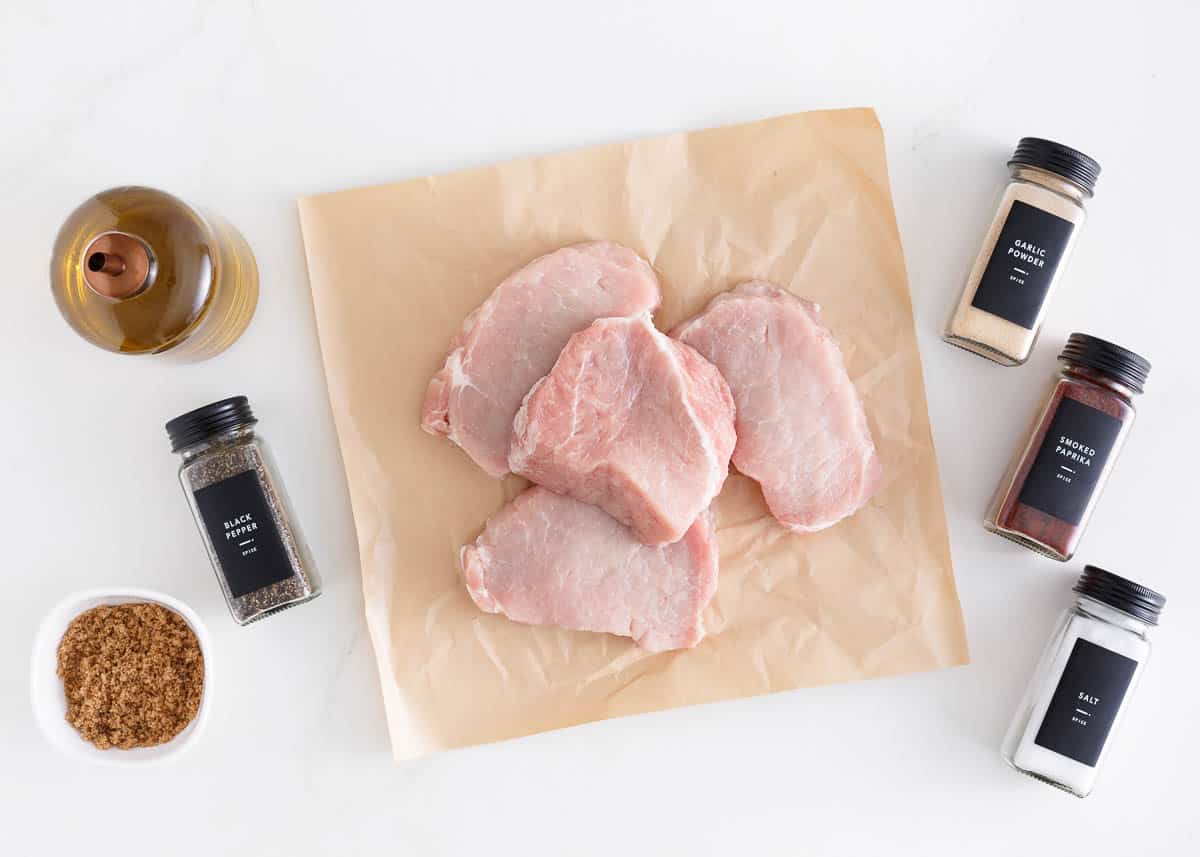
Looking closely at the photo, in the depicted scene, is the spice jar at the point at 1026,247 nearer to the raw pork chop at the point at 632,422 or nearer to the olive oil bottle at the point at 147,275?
the raw pork chop at the point at 632,422

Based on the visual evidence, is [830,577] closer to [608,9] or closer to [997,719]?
[997,719]

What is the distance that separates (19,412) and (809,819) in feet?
5.14

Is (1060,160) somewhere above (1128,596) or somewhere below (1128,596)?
above

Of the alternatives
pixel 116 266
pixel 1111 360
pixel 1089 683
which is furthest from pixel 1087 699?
pixel 116 266

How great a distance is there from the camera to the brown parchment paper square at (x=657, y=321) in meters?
1.49

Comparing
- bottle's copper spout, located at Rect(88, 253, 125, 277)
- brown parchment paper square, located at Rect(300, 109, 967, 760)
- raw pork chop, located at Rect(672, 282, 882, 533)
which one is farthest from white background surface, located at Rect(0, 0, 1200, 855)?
bottle's copper spout, located at Rect(88, 253, 125, 277)

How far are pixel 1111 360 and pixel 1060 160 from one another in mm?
339

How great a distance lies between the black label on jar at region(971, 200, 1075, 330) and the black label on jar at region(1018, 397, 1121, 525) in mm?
164

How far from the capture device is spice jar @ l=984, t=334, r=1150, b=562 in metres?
1.40

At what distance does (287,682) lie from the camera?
4.99ft

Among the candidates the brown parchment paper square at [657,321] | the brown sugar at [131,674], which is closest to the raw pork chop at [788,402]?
the brown parchment paper square at [657,321]

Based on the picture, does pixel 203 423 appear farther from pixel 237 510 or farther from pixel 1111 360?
pixel 1111 360

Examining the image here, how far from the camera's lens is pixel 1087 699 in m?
1.39

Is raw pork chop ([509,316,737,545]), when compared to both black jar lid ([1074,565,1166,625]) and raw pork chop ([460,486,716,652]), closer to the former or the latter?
raw pork chop ([460,486,716,652])
